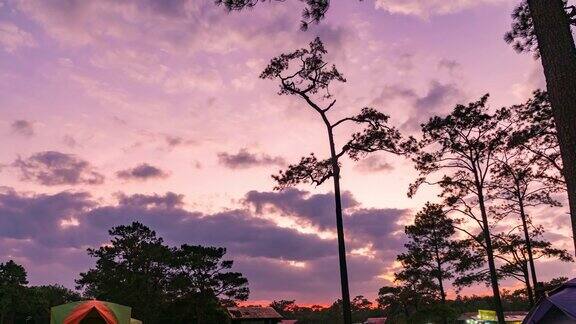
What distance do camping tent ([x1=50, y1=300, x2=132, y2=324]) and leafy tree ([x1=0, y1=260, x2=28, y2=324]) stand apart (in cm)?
5366

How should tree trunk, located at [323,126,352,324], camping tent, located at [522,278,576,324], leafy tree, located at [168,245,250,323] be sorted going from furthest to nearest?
leafy tree, located at [168,245,250,323], tree trunk, located at [323,126,352,324], camping tent, located at [522,278,576,324]

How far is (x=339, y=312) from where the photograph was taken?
103562mm

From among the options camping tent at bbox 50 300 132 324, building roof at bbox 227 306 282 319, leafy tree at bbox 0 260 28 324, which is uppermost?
leafy tree at bbox 0 260 28 324

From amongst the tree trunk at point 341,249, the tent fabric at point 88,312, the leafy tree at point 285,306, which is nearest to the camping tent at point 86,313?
the tent fabric at point 88,312

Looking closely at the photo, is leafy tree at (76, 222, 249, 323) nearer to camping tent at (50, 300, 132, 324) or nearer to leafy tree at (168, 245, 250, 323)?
leafy tree at (168, 245, 250, 323)

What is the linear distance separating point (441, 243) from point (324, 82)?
24.0 m

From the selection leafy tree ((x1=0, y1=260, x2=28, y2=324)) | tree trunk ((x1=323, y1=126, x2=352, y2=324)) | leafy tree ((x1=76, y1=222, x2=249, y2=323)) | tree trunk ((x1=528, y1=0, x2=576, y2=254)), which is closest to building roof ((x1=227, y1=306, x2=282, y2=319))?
leafy tree ((x1=76, y1=222, x2=249, y2=323))

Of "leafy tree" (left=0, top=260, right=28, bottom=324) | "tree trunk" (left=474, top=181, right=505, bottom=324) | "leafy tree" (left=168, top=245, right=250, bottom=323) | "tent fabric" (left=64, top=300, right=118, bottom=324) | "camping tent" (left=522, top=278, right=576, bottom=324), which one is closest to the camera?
"camping tent" (left=522, top=278, right=576, bottom=324)

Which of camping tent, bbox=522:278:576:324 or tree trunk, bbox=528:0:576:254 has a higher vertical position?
tree trunk, bbox=528:0:576:254

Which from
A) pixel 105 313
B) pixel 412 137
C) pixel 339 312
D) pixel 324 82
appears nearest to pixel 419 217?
pixel 412 137

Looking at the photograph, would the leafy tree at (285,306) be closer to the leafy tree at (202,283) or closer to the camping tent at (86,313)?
the leafy tree at (202,283)

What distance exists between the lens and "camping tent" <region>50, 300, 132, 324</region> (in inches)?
696

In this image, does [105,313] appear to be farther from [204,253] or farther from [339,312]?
[339,312]

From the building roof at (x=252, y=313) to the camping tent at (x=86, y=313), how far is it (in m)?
35.0
